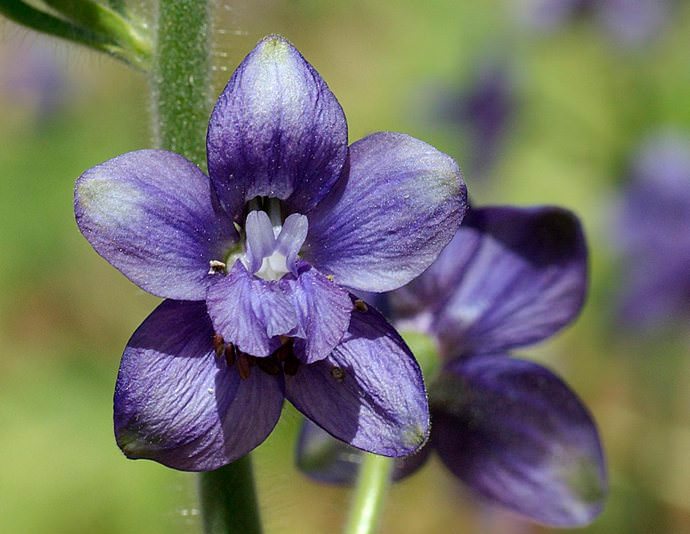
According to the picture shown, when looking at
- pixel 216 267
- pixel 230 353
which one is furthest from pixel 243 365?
pixel 216 267

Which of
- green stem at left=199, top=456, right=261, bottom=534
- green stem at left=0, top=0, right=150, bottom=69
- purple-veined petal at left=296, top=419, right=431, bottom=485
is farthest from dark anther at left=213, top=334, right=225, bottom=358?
purple-veined petal at left=296, top=419, right=431, bottom=485

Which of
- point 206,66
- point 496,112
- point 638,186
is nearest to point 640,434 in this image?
point 638,186

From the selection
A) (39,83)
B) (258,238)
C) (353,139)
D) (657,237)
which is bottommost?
(39,83)

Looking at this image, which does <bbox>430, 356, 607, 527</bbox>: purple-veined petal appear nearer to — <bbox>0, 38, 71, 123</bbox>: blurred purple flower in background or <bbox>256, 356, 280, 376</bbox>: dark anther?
<bbox>256, 356, 280, 376</bbox>: dark anther

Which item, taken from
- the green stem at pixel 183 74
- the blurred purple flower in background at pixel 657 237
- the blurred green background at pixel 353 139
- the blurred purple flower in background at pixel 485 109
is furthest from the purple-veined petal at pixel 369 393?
the blurred purple flower in background at pixel 485 109

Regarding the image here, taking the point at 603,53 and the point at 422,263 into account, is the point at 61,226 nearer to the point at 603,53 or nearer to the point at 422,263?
the point at 603,53

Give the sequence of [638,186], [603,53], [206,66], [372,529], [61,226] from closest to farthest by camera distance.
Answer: [206,66] < [372,529] < [638,186] < [603,53] < [61,226]

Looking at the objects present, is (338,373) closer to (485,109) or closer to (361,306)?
(361,306)
